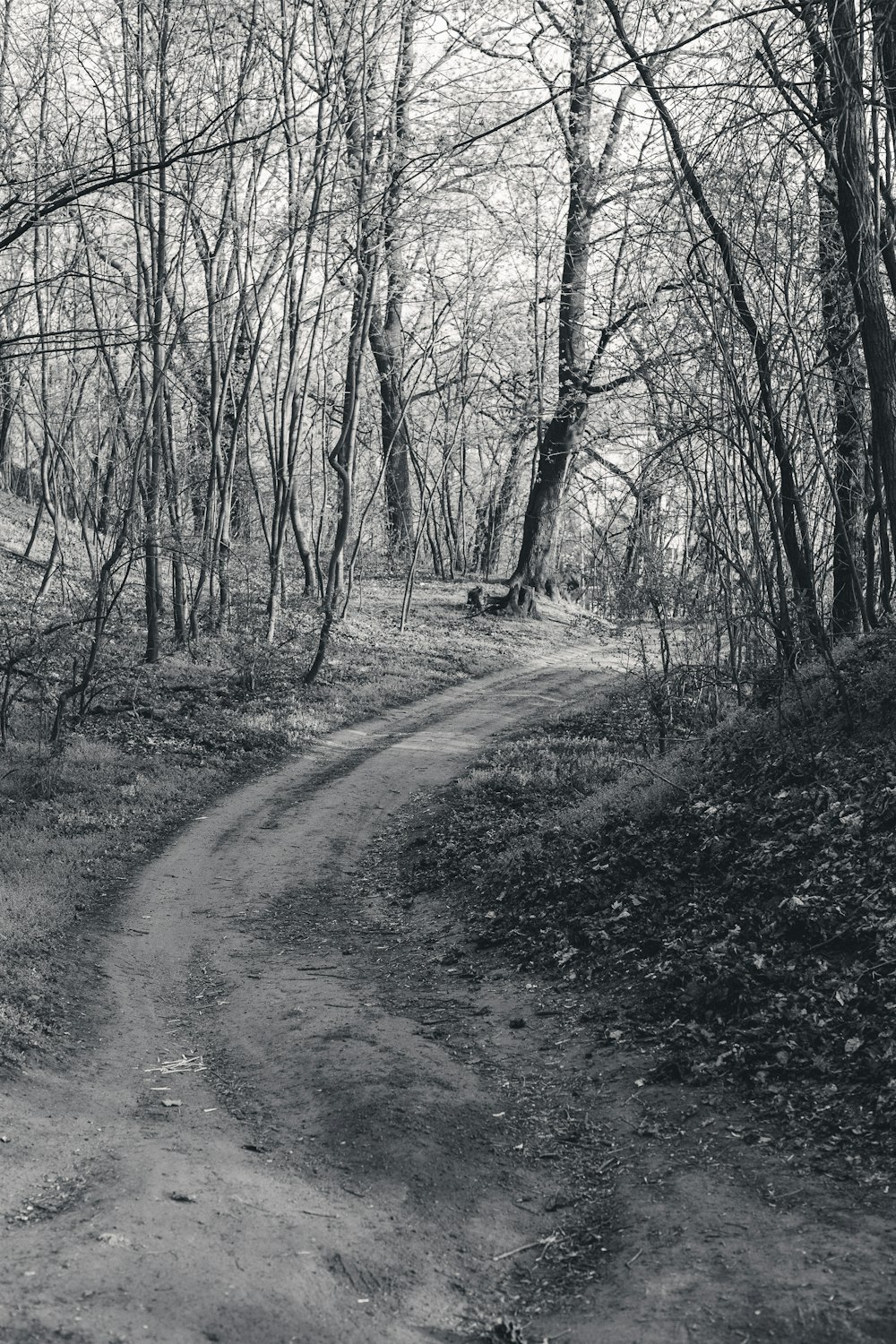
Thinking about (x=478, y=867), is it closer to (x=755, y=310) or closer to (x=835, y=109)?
(x=755, y=310)

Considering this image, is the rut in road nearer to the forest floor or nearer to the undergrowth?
the forest floor

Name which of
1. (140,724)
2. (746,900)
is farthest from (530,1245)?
(140,724)

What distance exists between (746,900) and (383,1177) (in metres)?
3.58

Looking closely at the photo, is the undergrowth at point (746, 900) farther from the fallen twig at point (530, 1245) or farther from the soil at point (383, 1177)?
the fallen twig at point (530, 1245)

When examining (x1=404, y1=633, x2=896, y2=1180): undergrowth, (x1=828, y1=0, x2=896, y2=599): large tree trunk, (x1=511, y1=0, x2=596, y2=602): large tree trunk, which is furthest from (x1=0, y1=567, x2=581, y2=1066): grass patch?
(x1=828, y1=0, x2=896, y2=599): large tree trunk

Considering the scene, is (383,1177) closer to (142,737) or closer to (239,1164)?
(239,1164)

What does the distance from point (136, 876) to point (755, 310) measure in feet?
27.8

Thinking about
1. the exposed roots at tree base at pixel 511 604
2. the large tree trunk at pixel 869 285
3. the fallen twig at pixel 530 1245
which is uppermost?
the large tree trunk at pixel 869 285

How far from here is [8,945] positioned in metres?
8.51

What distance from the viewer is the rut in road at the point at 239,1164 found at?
4312mm

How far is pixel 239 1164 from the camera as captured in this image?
5.56m

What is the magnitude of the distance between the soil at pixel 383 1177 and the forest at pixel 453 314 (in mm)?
4826

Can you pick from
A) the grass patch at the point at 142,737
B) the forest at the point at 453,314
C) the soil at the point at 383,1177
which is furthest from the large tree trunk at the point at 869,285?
the grass patch at the point at 142,737

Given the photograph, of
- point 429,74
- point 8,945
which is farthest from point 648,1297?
point 429,74
